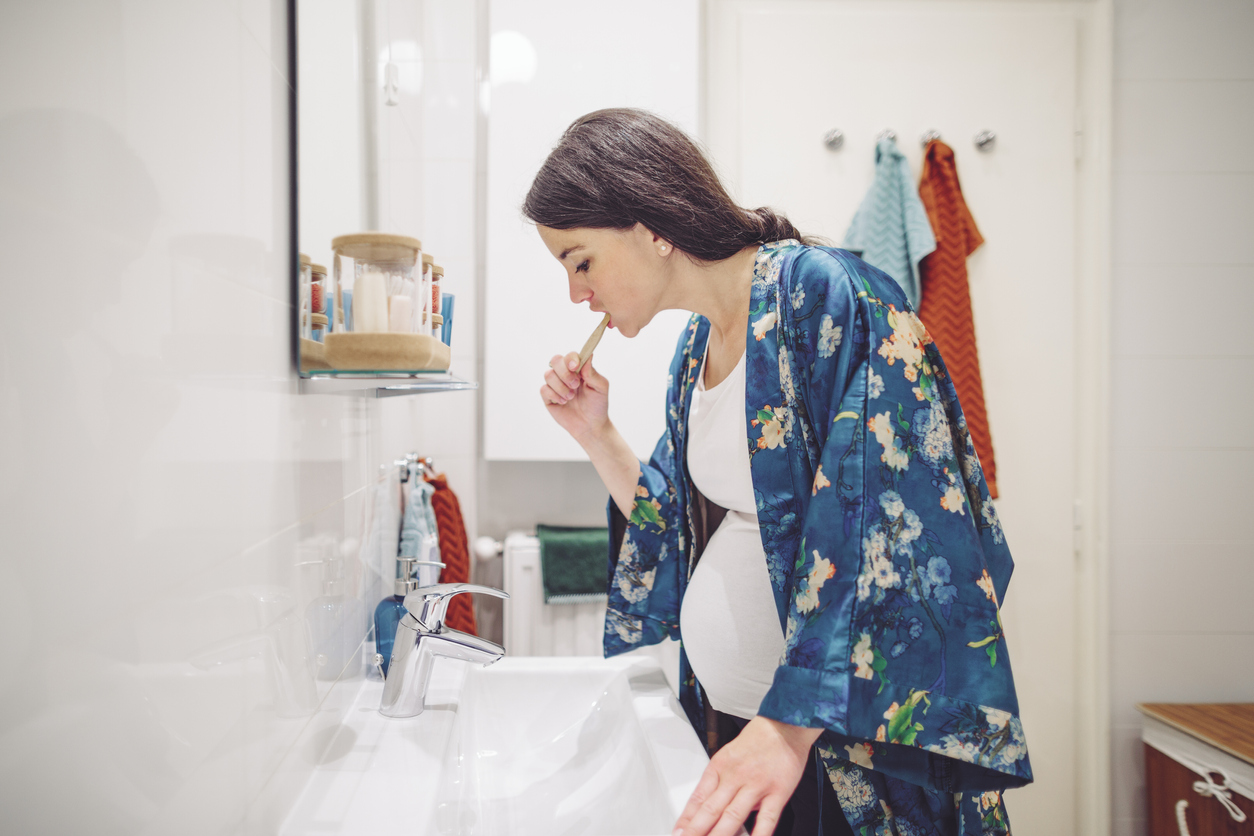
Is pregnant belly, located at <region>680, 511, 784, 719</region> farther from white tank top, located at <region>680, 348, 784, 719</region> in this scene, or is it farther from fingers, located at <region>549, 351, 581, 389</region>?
fingers, located at <region>549, 351, 581, 389</region>

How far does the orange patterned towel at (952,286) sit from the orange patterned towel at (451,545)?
3.72 ft

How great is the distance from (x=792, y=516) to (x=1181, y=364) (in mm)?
1530

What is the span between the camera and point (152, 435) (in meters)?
0.37

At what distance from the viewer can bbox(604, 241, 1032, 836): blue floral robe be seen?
575mm

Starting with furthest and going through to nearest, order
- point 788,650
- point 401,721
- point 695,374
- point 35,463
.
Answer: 1. point 695,374
2. point 401,721
3. point 788,650
4. point 35,463

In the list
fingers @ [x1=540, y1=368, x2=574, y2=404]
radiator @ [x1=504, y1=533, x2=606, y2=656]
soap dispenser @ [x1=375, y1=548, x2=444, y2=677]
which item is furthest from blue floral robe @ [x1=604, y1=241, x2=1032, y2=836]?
radiator @ [x1=504, y1=533, x2=606, y2=656]

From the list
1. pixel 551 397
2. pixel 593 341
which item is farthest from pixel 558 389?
pixel 593 341

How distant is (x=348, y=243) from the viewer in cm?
62

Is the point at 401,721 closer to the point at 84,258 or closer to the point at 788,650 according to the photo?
the point at 788,650

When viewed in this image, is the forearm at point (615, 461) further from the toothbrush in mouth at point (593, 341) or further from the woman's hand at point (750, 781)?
the woman's hand at point (750, 781)

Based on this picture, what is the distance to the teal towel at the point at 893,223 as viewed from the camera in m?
1.51

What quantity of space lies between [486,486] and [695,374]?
0.90 meters

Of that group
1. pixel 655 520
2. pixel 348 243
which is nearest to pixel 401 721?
pixel 655 520

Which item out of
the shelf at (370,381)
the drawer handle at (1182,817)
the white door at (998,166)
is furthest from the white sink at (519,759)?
the drawer handle at (1182,817)
